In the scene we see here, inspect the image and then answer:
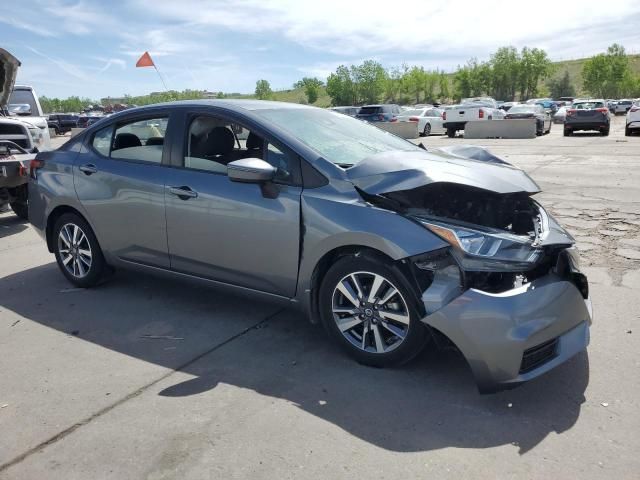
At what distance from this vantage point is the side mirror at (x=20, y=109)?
1295 cm

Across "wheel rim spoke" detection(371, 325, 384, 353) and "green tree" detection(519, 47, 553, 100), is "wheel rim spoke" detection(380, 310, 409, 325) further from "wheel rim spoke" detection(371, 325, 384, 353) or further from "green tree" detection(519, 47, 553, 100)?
"green tree" detection(519, 47, 553, 100)

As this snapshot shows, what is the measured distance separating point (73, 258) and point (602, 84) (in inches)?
3790

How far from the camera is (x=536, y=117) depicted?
81.8 ft

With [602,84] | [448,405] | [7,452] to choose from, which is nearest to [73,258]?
[7,452]

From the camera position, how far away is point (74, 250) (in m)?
5.12

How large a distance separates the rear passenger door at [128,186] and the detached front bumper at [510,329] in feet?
8.00

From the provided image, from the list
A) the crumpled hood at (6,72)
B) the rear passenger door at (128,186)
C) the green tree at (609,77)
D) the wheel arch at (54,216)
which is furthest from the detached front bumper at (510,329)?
the green tree at (609,77)

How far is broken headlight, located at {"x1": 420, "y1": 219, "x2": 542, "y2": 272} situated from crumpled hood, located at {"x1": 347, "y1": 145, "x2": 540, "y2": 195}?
1.05ft

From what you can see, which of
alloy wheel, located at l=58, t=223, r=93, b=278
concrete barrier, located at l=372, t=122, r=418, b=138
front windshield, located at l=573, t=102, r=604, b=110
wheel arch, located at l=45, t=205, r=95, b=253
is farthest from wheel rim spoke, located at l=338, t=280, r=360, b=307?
concrete barrier, located at l=372, t=122, r=418, b=138

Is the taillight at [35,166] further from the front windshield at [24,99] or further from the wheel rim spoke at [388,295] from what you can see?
the front windshield at [24,99]

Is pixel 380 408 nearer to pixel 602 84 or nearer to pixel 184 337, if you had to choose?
pixel 184 337

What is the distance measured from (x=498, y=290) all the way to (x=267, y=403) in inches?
57.2

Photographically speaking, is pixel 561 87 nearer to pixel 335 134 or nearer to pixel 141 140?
pixel 335 134

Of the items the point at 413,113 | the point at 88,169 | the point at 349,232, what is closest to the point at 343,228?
the point at 349,232
